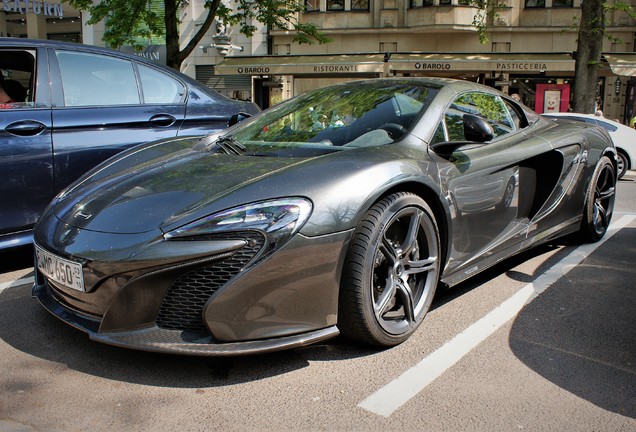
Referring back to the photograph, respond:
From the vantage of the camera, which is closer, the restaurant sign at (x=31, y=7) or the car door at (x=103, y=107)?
the car door at (x=103, y=107)

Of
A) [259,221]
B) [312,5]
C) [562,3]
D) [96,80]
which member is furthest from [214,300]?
[312,5]

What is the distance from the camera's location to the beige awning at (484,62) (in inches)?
758

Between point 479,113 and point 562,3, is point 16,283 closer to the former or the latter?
point 479,113

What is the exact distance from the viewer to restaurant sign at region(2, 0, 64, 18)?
69.5 ft

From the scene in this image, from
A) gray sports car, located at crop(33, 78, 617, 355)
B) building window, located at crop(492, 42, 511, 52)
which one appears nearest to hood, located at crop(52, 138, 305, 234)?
gray sports car, located at crop(33, 78, 617, 355)

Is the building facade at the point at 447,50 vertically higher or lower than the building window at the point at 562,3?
lower

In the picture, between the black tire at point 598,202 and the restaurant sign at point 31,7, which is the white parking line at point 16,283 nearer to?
the black tire at point 598,202

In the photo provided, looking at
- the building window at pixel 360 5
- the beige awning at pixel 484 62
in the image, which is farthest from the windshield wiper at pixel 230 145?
the building window at pixel 360 5

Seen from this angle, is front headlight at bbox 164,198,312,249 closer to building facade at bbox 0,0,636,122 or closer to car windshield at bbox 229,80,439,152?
car windshield at bbox 229,80,439,152

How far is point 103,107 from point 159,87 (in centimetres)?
53

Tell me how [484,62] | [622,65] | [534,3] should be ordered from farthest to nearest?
[534,3]
[484,62]
[622,65]

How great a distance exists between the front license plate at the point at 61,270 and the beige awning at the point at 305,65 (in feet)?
58.5

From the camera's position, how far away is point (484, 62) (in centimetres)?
2008

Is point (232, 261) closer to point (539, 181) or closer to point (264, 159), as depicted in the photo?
point (264, 159)
